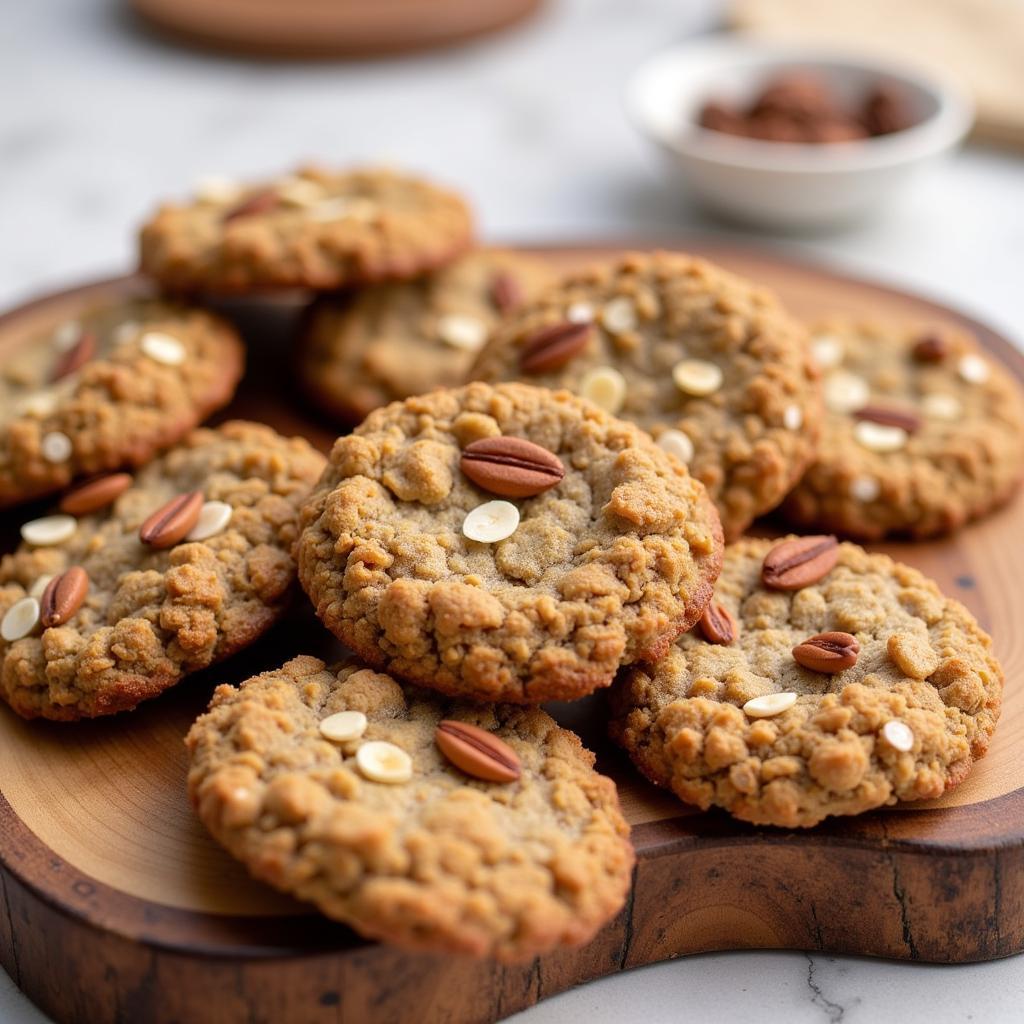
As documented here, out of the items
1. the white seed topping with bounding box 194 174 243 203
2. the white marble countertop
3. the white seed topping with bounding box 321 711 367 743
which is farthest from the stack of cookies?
the white marble countertop

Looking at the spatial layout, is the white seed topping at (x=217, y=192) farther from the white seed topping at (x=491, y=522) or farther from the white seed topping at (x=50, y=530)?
the white seed topping at (x=491, y=522)

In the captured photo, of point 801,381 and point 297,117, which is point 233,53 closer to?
point 297,117

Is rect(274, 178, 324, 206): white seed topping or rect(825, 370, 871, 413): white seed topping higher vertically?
rect(274, 178, 324, 206): white seed topping

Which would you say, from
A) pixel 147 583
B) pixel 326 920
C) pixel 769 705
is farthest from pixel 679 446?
pixel 326 920

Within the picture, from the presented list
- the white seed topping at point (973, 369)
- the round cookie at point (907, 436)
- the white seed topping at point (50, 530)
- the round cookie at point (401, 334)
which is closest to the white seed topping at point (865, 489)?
the round cookie at point (907, 436)

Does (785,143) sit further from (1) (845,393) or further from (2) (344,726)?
(2) (344,726)

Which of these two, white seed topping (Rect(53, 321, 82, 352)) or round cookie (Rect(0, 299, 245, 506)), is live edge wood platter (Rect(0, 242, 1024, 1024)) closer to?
round cookie (Rect(0, 299, 245, 506))

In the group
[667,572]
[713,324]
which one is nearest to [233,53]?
[713,324]
